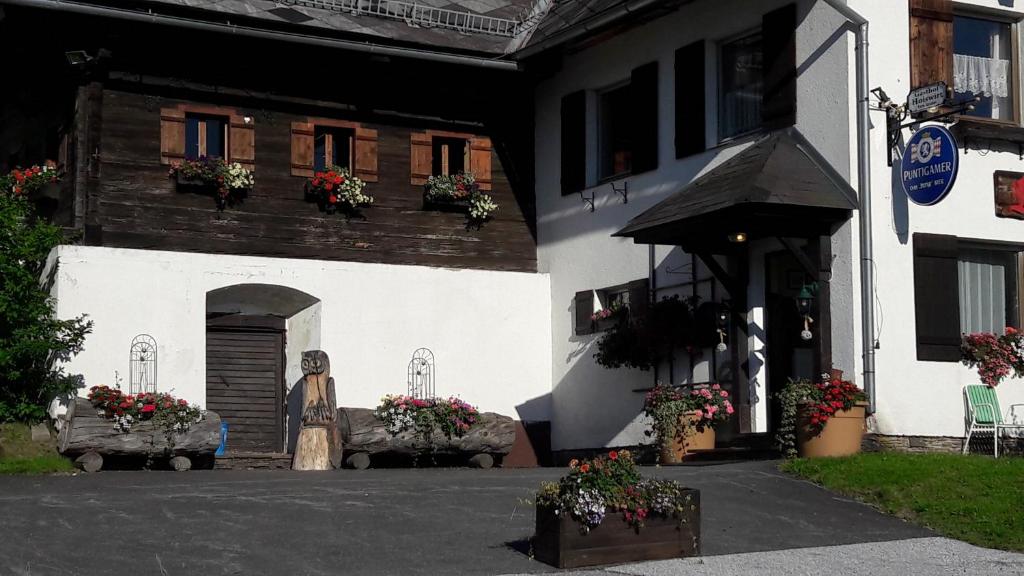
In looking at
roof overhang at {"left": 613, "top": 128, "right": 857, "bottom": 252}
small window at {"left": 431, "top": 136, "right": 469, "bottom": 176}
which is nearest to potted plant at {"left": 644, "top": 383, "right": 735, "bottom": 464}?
roof overhang at {"left": 613, "top": 128, "right": 857, "bottom": 252}

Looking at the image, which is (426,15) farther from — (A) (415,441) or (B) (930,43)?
(B) (930,43)

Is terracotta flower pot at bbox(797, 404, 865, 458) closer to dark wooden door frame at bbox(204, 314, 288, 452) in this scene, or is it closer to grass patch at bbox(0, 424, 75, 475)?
dark wooden door frame at bbox(204, 314, 288, 452)

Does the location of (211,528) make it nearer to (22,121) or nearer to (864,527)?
(864,527)

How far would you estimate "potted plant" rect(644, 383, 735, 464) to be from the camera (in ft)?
50.5

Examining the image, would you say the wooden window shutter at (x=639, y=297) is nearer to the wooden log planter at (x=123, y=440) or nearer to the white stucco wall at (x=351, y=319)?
the white stucco wall at (x=351, y=319)

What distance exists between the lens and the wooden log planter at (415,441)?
16.4 m

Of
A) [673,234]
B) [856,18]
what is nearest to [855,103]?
[856,18]

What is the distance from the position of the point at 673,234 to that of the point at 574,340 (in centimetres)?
358

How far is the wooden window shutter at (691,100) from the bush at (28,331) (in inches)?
272

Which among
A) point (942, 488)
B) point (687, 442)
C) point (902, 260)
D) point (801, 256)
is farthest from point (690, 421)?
point (942, 488)

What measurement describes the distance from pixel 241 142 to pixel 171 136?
86 cm

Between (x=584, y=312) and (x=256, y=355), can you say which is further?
(x=584, y=312)

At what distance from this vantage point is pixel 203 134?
17.5 m

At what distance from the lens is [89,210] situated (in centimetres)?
1634
